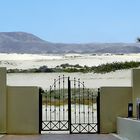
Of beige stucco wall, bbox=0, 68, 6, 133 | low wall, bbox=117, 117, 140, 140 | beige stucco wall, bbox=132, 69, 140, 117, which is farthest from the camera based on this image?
beige stucco wall, bbox=0, 68, 6, 133

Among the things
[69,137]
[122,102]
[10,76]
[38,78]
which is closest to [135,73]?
[122,102]

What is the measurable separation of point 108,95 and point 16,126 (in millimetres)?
3684

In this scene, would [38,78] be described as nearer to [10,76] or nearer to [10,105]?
[10,76]

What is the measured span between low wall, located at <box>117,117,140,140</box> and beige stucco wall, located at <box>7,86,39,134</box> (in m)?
3.22

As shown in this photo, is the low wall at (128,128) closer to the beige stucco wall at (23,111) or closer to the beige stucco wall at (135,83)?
the beige stucco wall at (135,83)

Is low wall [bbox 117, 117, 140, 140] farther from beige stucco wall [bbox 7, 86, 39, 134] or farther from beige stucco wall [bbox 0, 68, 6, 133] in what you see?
beige stucco wall [bbox 0, 68, 6, 133]

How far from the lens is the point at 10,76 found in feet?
170

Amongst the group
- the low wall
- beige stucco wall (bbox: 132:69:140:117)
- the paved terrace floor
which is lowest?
the paved terrace floor

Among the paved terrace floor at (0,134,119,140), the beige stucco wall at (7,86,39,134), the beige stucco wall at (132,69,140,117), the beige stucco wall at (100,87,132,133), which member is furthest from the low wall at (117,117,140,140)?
the beige stucco wall at (7,86,39,134)

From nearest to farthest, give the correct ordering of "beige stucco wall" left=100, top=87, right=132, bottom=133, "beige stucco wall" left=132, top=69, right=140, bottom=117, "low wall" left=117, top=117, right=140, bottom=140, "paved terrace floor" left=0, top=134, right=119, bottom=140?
"low wall" left=117, top=117, right=140, bottom=140, "paved terrace floor" left=0, top=134, right=119, bottom=140, "beige stucco wall" left=132, top=69, right=140, bottom=117, "beige stucco wall" left=100, top=87, right=132, bottom=133

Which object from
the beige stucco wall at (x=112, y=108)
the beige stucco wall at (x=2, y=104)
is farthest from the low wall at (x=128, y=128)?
the beige stucco wall at (x=2, y=104)

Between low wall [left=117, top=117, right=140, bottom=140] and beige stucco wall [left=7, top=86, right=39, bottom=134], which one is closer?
low wall [left=117, top=117, right=140, bottom=140]

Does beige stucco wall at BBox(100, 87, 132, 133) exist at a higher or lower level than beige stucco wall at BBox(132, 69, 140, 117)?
lower

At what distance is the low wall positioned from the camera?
62.5 feet
